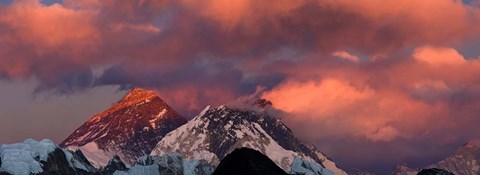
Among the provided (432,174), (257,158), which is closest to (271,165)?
(257,158)

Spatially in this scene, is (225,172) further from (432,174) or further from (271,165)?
(432,174)

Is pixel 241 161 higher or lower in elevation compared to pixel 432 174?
lower

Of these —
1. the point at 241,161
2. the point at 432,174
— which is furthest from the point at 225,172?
the point at 432,174

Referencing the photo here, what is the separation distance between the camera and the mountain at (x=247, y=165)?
6694 cm

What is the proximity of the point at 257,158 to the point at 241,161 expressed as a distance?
1.46m

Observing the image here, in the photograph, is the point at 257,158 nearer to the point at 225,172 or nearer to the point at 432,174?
the point at 225,172

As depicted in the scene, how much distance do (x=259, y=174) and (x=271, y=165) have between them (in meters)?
1.79

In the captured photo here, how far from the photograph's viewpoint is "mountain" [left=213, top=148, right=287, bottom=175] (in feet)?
220

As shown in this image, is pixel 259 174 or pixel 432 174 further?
pixel 432 174

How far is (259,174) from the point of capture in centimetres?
6669

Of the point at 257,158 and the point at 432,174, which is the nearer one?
the point at 257,158

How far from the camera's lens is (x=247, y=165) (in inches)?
2650

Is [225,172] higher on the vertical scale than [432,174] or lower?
lower

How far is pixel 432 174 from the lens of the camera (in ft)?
536
